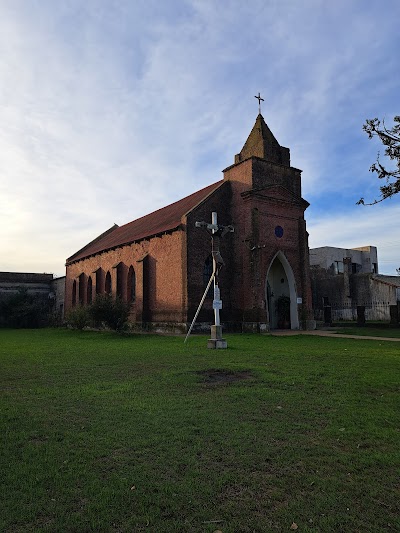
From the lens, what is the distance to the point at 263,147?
2531 cm

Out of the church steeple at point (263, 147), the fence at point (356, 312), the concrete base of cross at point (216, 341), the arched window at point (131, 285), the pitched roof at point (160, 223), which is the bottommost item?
the concrete base of cross at point (216, 341)

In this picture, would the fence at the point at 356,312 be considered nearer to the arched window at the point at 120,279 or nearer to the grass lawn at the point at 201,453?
the arched window at the point at 120,279

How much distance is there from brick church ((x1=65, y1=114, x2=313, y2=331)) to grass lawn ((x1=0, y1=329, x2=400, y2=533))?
14369 mm

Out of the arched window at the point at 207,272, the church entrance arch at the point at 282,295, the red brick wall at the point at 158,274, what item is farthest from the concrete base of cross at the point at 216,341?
the church entrance arch at the point at 282,295

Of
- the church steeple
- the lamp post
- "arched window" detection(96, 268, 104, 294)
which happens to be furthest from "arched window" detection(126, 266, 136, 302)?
the lamp post

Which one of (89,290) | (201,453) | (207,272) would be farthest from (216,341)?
(89,290)

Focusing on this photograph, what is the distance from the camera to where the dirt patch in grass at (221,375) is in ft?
26.5

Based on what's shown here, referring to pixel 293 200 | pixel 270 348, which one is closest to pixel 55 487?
pixel 270 348

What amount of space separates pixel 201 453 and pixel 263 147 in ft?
76.6

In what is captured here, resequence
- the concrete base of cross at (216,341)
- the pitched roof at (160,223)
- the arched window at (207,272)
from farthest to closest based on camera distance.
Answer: the pitched roof at (160,223) < the arched window at (207,272) < the concrete base of cross at (216,341)

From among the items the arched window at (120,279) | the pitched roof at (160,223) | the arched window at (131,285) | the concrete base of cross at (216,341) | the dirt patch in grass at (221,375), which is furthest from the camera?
the arched window at (120,279)

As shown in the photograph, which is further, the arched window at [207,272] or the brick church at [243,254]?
the arched window at [207,272]

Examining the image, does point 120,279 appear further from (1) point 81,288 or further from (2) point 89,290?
(1) point 81,288

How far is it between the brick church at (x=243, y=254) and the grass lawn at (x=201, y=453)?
14.4 metres
